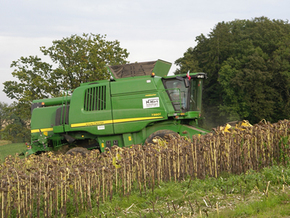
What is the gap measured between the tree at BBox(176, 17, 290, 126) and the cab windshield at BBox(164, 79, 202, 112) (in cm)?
2184

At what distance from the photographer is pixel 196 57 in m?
43.7

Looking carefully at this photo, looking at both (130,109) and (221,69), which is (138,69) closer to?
(130,109)

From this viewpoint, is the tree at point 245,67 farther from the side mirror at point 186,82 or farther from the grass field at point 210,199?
the grass field at point 210,199

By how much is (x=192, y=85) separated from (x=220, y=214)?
8.13m

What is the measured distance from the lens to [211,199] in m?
6.21

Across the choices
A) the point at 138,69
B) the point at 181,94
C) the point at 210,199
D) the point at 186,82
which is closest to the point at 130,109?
the point at 138,69

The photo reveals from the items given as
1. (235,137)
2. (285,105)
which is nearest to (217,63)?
(285,105)

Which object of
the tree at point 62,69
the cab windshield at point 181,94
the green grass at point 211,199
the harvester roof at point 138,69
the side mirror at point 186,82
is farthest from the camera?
the tree at point 62,69

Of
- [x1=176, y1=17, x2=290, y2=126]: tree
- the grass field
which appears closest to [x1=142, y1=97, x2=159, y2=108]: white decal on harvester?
the grass field

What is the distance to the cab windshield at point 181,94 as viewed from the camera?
12609 mm

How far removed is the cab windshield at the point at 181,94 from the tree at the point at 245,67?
860 inches

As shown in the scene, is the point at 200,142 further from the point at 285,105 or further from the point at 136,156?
the point at 285,105

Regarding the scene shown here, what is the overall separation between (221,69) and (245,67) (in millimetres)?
2909

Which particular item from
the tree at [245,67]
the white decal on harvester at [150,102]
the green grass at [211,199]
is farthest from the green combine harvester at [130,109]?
the tree at [245,67]
